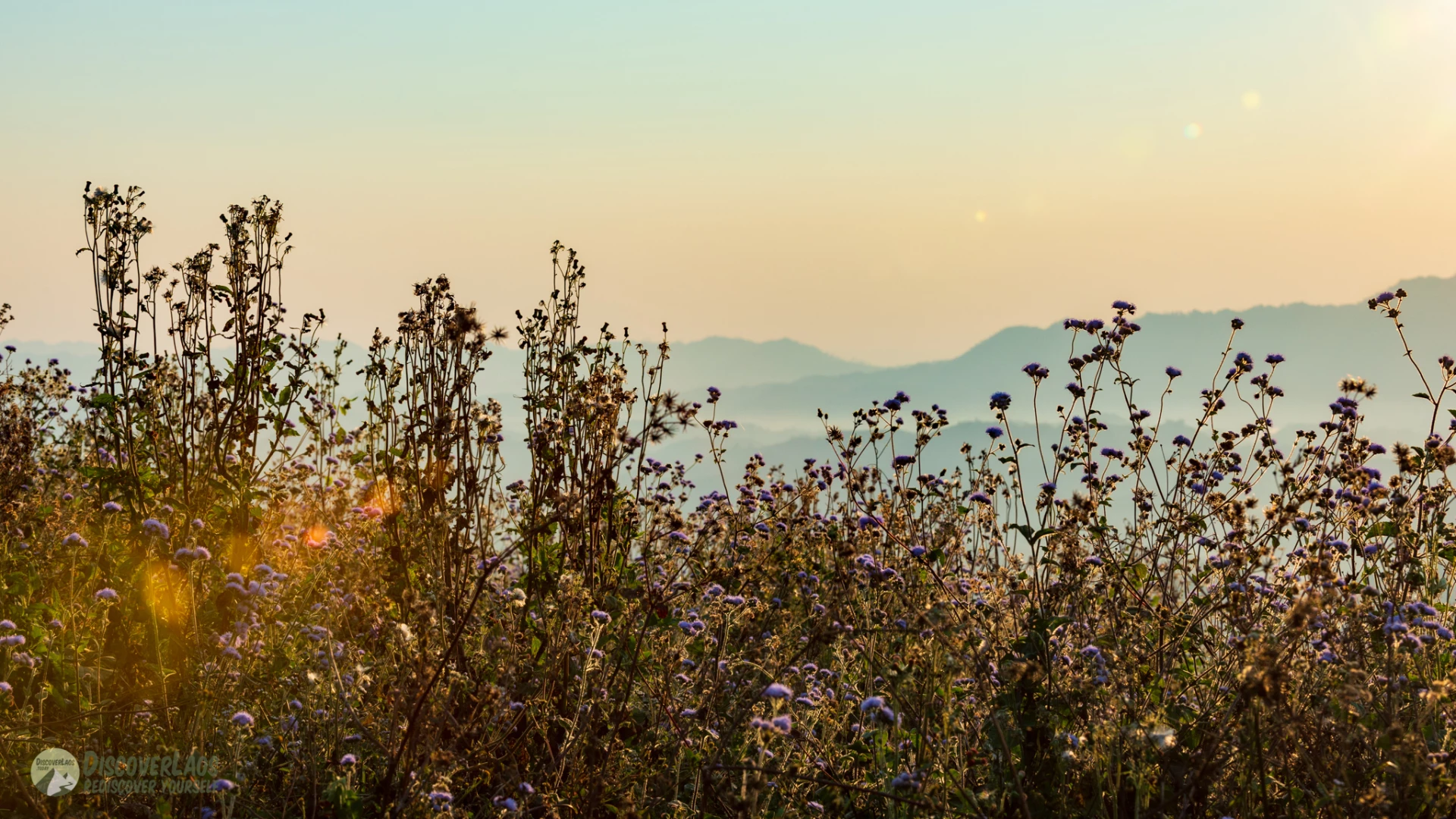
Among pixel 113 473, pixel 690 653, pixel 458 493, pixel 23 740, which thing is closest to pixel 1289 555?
pixel 690 653

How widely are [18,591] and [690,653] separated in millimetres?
3966

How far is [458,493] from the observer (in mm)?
4180

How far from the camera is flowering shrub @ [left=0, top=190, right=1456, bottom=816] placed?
3480 millimetres

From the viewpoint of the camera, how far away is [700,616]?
560 centimetres

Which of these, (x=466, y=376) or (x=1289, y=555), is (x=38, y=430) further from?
(x=1289, y=555)

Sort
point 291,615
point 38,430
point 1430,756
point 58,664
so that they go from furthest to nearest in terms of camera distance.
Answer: point 38,430
point 291,615
point 58,664
point 1430,756

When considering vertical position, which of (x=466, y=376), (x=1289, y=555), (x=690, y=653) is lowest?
(x=690, y=653)

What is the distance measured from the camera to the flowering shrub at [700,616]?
3480 millimetres
